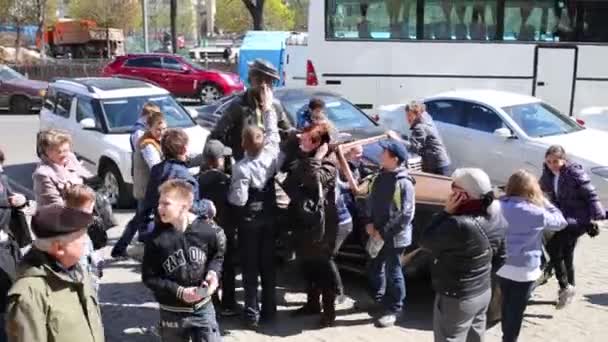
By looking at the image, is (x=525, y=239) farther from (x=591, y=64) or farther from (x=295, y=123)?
(x=591, y=64)

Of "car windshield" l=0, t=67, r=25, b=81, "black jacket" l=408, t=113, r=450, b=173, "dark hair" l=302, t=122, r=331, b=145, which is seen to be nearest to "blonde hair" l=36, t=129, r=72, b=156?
"dark hair" l=302, t=122, r=331, b=145

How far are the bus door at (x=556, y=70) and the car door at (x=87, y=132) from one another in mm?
8552

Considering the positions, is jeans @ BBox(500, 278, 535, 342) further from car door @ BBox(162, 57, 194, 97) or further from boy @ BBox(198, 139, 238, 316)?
car door @ BBox(162, 57, 194, 97)

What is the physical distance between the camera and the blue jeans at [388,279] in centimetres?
614

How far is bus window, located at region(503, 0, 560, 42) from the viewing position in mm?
14508

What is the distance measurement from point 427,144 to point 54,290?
6937 mm

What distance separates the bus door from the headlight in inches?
205

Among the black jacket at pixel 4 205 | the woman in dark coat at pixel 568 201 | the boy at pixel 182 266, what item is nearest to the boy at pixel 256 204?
the boy at pixel 182 266

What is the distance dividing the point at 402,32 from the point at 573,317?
9.33m

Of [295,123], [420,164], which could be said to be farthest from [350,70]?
[420,164]

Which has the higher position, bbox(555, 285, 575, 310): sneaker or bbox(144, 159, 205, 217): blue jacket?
bbox(144, 159, 205, 217): blue jacket

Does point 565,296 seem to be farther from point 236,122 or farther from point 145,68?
point 145,68

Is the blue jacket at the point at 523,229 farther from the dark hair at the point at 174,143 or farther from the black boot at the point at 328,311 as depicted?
the dark hair at the point at 174,143

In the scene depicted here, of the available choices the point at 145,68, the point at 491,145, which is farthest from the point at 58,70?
the point at 491,145
